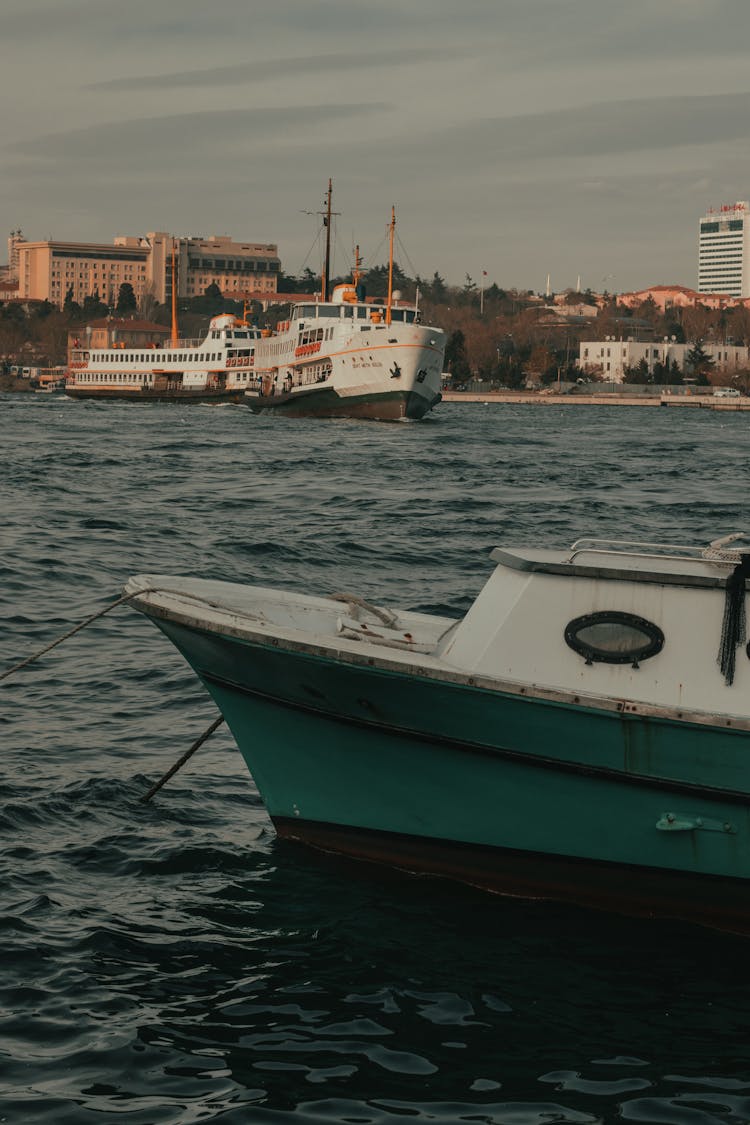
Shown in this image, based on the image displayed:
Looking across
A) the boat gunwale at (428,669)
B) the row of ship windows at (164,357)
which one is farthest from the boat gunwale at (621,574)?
the row of ship windows at (164,357)

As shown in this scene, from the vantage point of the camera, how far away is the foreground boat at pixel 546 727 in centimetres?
744

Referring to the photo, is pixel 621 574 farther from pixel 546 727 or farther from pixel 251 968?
pixel 251 968

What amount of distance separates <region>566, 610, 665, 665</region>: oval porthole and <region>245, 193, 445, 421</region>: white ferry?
5969 centimetres

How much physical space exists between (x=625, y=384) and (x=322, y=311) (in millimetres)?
95740

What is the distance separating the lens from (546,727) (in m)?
7.51

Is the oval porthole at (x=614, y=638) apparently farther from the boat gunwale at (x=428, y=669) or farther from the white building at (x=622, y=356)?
the white building at (x=622, y=356)

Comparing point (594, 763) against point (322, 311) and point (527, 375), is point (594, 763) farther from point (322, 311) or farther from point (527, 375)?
point (527, 375)

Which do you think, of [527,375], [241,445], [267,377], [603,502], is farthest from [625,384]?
[603,502]

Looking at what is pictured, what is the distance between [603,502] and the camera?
3089cm

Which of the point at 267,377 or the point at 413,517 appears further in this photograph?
the point at 267,377

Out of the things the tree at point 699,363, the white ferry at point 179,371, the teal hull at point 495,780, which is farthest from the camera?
the tree at point 699,363

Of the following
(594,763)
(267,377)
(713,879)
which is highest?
(267,377)

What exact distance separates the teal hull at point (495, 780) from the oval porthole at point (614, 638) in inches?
19.4

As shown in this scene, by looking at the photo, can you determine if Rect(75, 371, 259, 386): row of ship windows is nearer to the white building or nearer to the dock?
the dock
